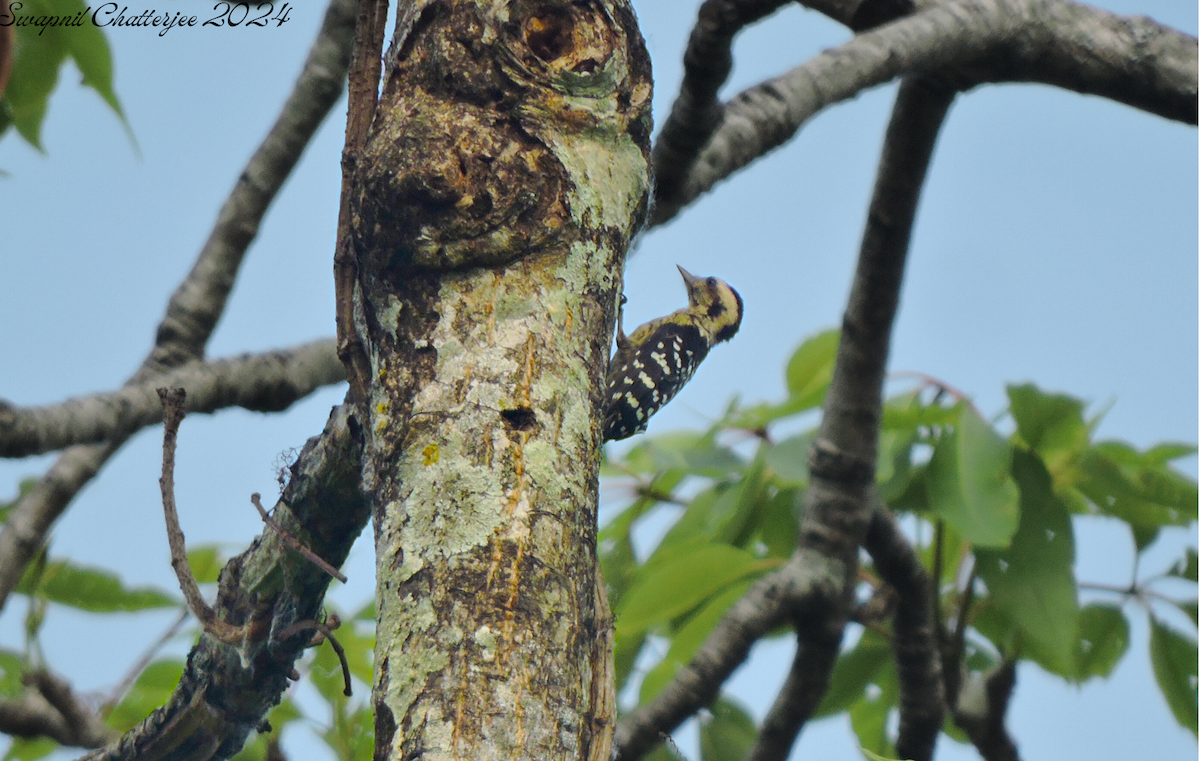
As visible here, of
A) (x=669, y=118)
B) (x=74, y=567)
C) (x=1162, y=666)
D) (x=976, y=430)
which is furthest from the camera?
(x=1162, y=666)

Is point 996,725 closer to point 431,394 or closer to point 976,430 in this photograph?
point 976,430

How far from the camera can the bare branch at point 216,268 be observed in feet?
11.3

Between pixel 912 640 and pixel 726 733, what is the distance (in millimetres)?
742

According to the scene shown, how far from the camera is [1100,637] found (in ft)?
13.4

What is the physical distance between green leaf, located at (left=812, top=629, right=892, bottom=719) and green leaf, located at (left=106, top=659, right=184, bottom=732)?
2316 millimetres

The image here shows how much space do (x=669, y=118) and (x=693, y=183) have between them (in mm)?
250

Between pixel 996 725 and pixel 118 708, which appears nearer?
pixel 118 708

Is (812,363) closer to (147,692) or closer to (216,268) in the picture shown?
(216,268)

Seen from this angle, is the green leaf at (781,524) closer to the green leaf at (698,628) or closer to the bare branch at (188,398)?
the green leaf at (698,628)

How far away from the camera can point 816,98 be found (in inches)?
121

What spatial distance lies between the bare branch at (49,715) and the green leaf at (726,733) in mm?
2043

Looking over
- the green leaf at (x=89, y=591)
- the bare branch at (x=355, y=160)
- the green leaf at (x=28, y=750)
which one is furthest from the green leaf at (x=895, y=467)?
the green leaf at (x=28, y=750)

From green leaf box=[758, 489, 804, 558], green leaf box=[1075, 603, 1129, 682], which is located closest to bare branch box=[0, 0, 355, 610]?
green leaf box=[758, 489, 804, 558]

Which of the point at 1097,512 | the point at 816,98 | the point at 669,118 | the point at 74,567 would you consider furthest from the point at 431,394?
the point at 1097,512
